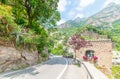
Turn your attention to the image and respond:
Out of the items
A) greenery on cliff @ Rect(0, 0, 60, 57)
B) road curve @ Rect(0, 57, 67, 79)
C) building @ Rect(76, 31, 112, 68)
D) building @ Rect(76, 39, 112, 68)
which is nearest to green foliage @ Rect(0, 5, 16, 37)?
greenery on cliff @ Rect(0, 0, 60, 57)

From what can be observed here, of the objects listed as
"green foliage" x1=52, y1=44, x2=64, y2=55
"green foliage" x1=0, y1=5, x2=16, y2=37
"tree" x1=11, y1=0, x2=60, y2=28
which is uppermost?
"tree" x1=11, y1=0, x2=60, y2=28

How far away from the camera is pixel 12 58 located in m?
21.7

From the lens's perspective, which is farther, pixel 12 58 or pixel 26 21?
pixel 26 21

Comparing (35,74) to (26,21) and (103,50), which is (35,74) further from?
(103,50)

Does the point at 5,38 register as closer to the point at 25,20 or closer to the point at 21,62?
the point at 21,62

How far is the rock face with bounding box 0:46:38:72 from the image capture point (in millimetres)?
19928

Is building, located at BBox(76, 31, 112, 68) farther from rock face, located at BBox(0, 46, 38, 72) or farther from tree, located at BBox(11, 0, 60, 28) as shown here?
rock face, located at BBox(0, 46, 38, 72)

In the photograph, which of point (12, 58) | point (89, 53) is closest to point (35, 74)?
point (12, 58)

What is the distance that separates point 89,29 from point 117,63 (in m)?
20.5

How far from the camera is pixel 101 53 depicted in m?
44.4

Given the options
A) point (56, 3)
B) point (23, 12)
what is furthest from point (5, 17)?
point (56, 3)

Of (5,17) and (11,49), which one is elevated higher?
(5,17)

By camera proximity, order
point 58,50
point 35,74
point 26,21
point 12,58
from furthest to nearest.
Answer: point 58,50
point 26,21
point 12,58
point 35,74

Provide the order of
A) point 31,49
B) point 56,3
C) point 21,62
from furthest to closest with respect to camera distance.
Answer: point 56,3
point 31,49
point 21,62
